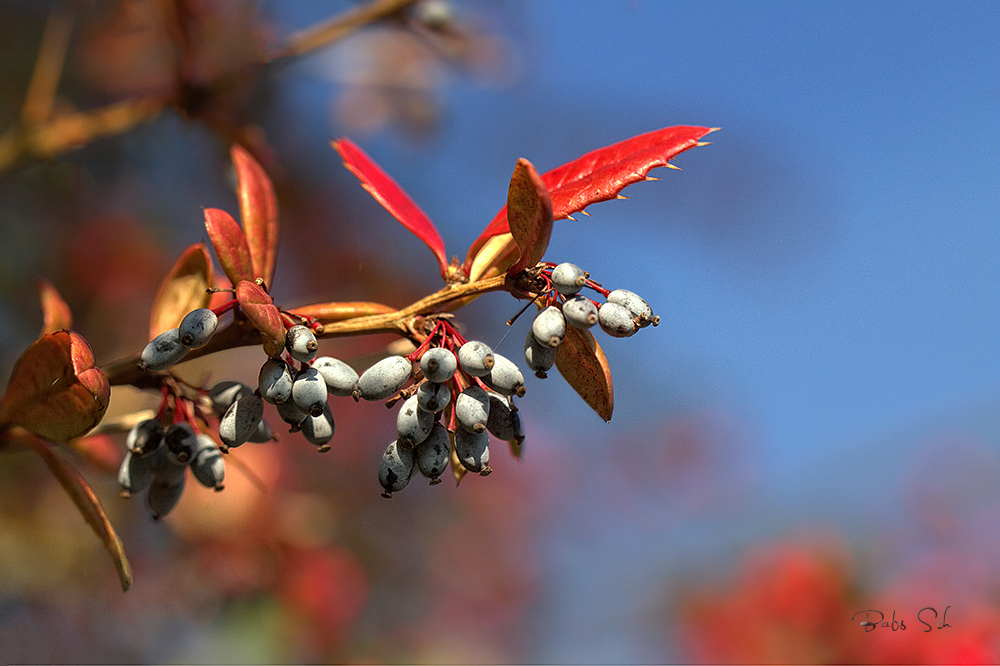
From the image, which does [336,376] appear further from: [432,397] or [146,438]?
[146,438]

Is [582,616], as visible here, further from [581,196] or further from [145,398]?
[581,196]

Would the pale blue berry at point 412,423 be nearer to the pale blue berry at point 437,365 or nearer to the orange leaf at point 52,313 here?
the pale blue berry at point 437,365

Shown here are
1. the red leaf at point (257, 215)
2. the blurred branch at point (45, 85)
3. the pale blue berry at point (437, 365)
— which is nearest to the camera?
the pale blue berry at point (437, 365)

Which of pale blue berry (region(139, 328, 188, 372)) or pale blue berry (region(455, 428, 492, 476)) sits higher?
pale blue berry (region(139, 328, 188, 372))

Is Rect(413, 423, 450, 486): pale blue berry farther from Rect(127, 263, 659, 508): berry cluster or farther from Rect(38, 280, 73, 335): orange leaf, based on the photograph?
Rect(38, 280, 73, 335): orange leaf
